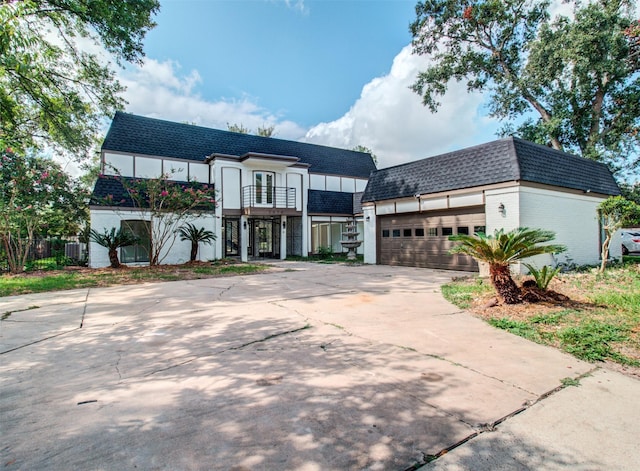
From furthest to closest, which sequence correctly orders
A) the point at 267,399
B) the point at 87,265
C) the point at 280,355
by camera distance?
the point at 87,265 < the point at 280,355 < the point at 267,399

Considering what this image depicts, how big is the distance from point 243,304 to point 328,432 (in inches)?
167

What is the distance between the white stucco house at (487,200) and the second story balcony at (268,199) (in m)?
5.86

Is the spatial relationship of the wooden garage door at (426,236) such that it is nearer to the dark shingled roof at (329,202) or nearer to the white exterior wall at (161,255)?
the dark shingled roof at (329,202)

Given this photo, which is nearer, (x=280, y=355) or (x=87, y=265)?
(x=280, y=355)

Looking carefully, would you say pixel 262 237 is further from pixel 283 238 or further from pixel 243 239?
pixel 243 239

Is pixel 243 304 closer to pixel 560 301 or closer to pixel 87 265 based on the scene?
pixel 560 301

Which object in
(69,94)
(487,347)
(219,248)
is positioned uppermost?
(69,94)

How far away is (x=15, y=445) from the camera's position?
1963 millimetres

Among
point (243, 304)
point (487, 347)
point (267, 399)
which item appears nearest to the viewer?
point (267, 399)

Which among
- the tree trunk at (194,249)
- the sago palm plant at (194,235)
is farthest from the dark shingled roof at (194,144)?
the tree trunk at (194,249)

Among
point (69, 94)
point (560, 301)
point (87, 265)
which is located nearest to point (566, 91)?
point (560, 301)

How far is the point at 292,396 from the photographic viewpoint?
259 cm

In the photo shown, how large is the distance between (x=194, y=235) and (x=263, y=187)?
4.99 m

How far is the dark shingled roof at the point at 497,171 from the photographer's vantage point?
995 cm
